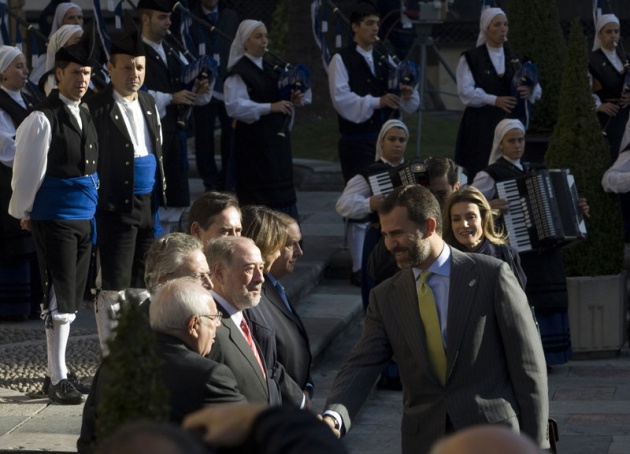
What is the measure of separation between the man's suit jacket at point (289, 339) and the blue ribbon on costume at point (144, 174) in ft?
8.58

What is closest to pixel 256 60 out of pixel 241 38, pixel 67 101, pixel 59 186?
pixel 241 38

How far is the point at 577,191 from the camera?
10445mm

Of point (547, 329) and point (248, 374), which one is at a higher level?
point (248, 374)

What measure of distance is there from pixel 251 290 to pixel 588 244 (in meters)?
5.80

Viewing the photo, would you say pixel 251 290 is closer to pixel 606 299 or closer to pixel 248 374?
pixel 248 374

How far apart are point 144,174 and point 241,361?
3472mm

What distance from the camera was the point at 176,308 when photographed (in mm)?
4703

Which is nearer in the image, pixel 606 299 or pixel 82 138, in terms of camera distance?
pixel 82 138

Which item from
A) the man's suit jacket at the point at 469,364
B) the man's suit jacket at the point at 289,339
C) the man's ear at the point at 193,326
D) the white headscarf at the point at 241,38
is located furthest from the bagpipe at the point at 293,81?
the man's ear at the point at 193,326

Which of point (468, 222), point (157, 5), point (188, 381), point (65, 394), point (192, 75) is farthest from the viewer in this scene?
point (192, 75)

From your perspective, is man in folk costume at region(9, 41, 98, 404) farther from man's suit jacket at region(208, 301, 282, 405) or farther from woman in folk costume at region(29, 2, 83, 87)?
woman in folk costume at region(29, 2, 83, 87)

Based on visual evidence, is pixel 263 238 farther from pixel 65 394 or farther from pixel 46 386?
pixel 46 386

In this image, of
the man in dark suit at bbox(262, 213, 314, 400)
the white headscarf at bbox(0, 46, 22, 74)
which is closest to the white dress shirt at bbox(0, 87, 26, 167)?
the white headscarf at bbox(0, 46, 22, 74)

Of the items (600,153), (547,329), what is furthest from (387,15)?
(547,329)
